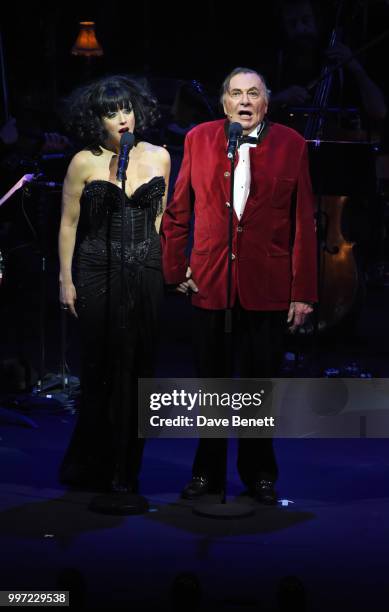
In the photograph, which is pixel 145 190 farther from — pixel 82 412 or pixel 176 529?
pixel 176 529

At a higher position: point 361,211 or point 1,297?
point 361,211

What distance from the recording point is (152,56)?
14164mm

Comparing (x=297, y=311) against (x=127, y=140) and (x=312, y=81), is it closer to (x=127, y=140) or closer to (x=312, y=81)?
(x=127, y=140)

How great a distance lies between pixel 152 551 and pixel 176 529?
0.98ft

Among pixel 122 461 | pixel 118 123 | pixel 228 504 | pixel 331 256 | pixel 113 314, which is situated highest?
pixel 118 123

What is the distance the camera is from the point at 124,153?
201 inches

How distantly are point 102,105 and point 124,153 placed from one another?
41 cm

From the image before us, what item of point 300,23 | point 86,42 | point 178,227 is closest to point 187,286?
point 178,227

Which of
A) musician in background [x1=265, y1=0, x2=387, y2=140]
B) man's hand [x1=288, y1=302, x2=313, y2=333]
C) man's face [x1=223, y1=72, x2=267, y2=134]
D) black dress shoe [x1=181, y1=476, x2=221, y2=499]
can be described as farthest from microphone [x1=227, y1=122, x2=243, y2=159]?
musician in background [x1=265, y1=0, x2=387, y2=140]

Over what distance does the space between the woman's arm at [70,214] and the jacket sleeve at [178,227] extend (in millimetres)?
423

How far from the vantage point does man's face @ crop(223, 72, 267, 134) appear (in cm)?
520

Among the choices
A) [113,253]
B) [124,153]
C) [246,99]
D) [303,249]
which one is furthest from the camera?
[113,253]

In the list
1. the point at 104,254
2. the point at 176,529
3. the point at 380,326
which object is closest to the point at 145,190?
the point at 104,254

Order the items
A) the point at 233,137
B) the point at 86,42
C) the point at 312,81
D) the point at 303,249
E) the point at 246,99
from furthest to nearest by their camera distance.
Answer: the point at 86,42 → the point at 312,81 → the point at 303,249 → the point at 246,99 → the point at 233,137
